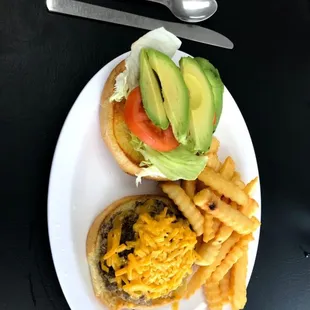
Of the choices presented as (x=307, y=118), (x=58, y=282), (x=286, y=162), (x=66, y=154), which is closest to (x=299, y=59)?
(x=307, y=118)

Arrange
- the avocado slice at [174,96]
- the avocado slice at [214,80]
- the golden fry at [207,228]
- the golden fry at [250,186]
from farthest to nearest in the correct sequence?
the golden fry at [250,186] → the golden fry at [207,228] → the avocado slice at [214,80] → the avocado slice at [174,96]

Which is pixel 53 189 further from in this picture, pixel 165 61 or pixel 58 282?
pixel 165 61

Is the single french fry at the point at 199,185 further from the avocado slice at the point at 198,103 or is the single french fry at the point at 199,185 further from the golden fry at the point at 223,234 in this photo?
the avocado slice at the point at 198,103

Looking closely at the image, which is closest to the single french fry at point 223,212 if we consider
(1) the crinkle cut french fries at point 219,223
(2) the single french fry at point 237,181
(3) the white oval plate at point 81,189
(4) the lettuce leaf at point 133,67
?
(1) the crinkle cut french fries at point 219,223

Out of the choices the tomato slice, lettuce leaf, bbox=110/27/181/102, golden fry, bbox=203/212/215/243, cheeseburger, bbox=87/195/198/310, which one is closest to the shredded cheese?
cheeseburger, bbox=87/195/198/310

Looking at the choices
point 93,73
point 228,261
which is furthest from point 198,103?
point 228,261

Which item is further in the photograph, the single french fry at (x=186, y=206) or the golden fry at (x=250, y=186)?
the golden fry at (x=250, y=186)

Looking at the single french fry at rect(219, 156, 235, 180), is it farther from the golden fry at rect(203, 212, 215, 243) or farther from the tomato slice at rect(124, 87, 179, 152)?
the tomato slice at rect(124, 87, 179, 152)
